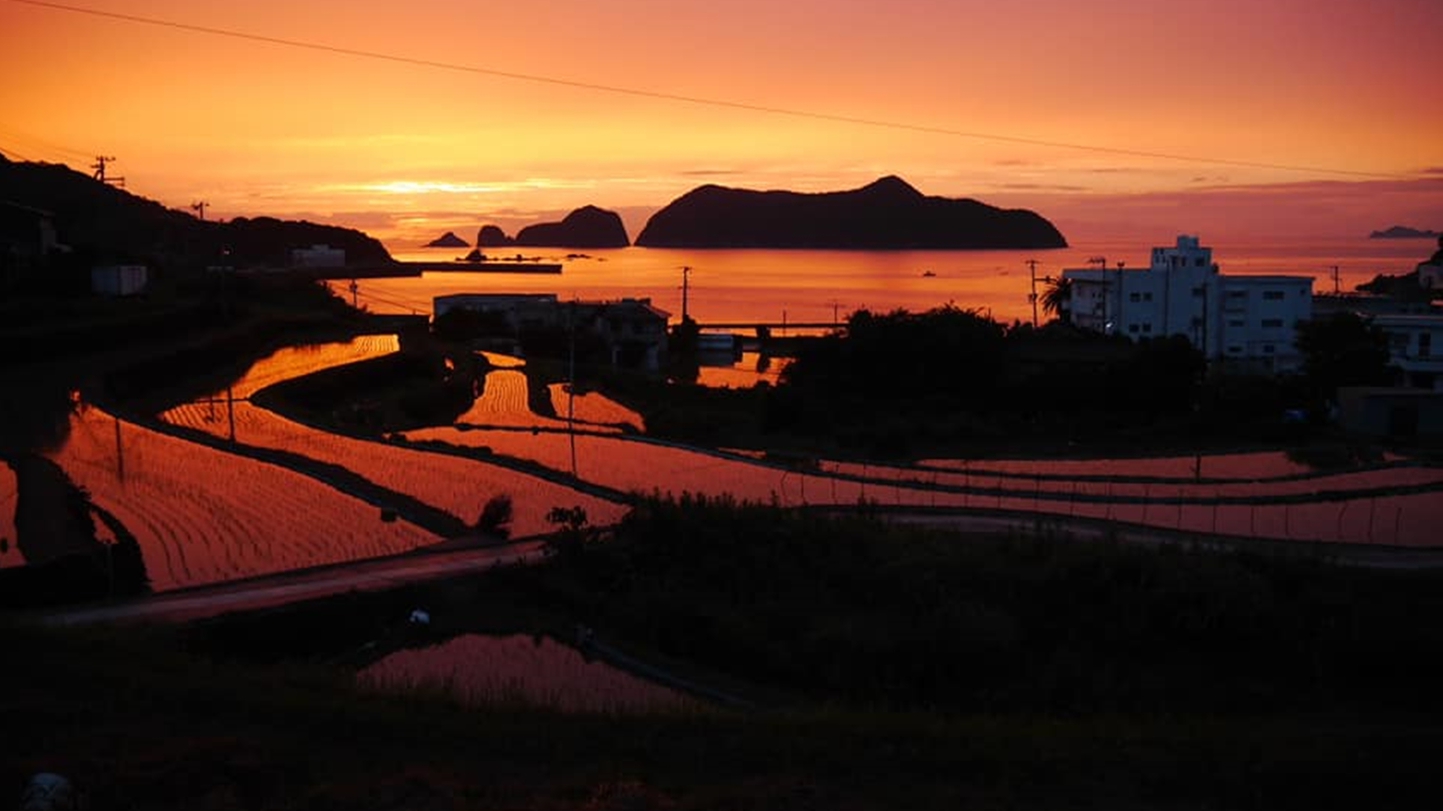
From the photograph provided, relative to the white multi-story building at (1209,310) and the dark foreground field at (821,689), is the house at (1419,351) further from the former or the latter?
the dark foreground field at (821,689)

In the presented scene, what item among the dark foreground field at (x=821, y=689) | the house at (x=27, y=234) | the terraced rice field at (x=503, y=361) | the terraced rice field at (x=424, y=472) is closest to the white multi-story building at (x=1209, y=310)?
the terraced rice field at (x=503, y=361)

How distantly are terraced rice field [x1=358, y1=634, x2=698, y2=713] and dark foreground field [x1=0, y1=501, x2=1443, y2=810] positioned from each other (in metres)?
0.31

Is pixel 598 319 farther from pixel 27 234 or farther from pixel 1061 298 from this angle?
pixel 27 234

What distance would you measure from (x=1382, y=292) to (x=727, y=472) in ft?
161

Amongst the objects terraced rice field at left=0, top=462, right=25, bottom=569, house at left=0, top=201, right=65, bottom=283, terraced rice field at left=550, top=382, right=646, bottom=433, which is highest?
house at left=0, top=201, right=65, bottom=283

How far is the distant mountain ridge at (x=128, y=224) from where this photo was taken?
50.3 m

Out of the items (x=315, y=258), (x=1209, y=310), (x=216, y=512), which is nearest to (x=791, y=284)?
(x=315, y=258)

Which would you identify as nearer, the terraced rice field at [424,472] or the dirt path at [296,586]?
the dirt path at [296,586]

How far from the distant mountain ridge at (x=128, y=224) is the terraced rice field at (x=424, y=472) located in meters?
25.7

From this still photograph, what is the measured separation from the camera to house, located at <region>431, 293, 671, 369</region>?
33.9 m

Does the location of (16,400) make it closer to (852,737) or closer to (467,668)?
(467,668)

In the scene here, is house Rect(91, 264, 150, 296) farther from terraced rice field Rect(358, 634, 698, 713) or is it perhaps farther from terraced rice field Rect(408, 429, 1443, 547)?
terraced rice field Rect(358, 634, 698, 713)

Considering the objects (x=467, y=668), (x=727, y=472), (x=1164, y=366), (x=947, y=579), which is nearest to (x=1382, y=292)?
(x=1164, y=366)

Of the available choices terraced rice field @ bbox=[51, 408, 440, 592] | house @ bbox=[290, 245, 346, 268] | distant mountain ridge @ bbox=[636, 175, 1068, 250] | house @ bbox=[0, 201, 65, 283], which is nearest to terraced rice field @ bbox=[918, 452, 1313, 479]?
terraced rice field @ bbox=[51, 408, 440, 592]
